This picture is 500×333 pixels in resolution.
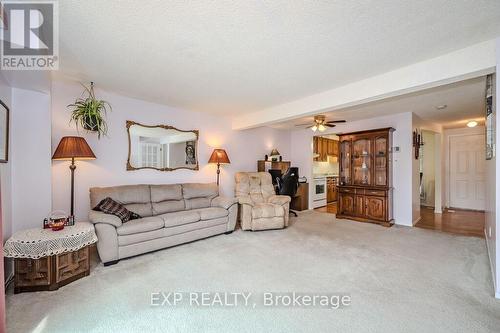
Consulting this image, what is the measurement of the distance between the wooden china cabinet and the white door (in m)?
3.16

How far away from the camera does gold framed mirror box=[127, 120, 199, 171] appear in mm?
3918

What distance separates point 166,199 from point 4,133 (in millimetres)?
2079

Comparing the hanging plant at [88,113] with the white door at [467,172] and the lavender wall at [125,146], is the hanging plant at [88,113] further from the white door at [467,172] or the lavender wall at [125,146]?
the white door at [467,172]

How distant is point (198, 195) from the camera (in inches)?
167

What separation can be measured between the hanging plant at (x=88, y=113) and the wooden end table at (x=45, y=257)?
4.97 feet

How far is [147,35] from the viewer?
1.99m

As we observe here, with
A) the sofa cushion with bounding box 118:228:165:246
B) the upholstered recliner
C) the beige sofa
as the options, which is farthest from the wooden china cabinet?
the sofa cushion with bounding box 118:228:165:246

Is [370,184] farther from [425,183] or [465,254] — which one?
[425,183]

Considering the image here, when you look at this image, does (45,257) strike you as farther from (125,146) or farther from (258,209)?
(258,209)

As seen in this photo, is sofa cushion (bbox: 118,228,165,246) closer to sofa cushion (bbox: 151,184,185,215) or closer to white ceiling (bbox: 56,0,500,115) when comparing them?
sofa cushion (bbox: 151,184,185,215)

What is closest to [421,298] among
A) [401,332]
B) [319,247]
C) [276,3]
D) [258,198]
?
[401,332]

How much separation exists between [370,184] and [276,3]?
4.44m

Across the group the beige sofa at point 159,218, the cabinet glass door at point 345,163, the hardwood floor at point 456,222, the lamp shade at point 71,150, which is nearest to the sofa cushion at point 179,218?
the beige sofa at point 159,218

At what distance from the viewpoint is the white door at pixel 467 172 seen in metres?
6.00
